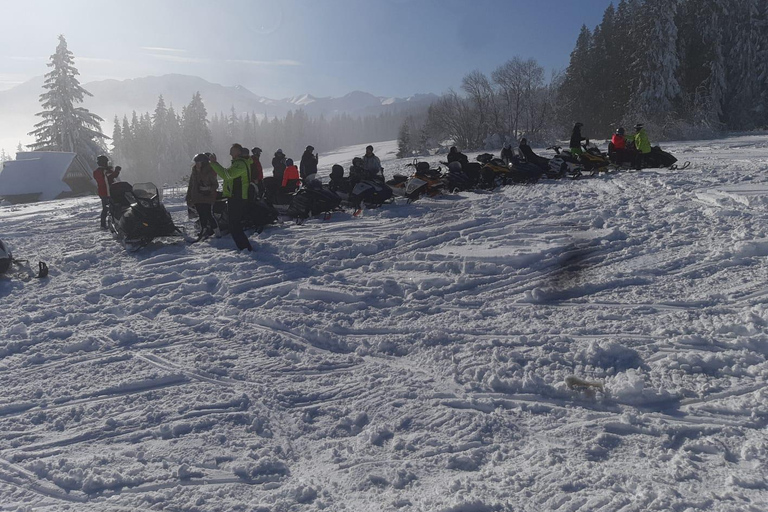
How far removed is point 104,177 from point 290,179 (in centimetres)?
420

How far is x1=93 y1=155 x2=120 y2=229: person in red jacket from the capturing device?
10234mm

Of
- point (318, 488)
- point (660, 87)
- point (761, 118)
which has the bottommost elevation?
point (318, 488)

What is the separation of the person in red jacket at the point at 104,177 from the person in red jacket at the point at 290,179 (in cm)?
370

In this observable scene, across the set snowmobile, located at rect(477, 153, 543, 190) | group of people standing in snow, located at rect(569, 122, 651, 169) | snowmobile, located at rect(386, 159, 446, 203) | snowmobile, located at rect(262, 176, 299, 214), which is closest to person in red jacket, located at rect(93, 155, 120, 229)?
snowmobile, located at rect(262, 176, 299, 214)

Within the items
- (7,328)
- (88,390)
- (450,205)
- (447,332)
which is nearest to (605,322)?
(447,332)

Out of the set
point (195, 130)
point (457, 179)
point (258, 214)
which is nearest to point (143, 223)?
point (258, 214)

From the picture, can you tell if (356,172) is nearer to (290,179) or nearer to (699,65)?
(290,179)

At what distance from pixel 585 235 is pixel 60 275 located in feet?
28.1

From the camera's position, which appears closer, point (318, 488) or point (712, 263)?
point (318, 488)

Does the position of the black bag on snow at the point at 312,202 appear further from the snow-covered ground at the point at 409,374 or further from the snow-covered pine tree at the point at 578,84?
the snow-covered pine tree at the point at 578,84

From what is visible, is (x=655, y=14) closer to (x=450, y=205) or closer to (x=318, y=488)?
(x=450, y=205)

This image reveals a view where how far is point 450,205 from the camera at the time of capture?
10656 mm

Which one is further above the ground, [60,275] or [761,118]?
[761,118]

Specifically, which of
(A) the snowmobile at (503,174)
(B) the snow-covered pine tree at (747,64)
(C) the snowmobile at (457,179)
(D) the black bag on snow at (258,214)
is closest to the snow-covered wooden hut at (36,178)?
(D) the black bag on snow at (258,214)
